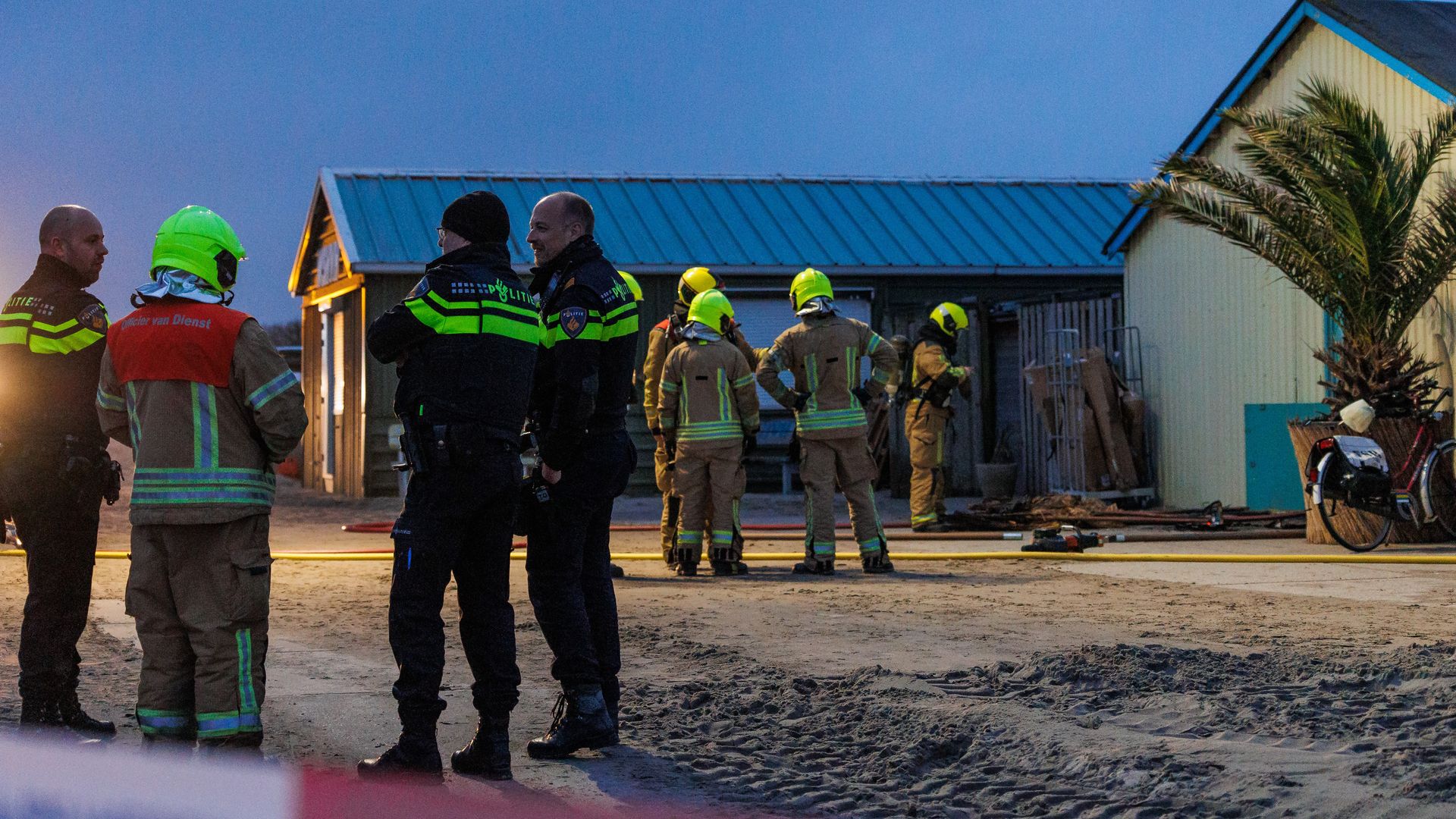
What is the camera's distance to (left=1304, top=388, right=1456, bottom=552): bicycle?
1211 cm

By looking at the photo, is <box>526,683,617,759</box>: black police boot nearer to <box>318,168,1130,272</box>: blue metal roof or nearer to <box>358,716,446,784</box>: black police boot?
<box>358,716,446,784</box>: black police boot

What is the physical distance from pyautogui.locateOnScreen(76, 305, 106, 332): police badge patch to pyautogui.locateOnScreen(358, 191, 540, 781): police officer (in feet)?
4.68

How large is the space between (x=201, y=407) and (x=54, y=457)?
1.32 metres

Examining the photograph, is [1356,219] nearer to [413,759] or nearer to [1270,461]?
[1270,461]

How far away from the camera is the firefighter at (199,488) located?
4.68m

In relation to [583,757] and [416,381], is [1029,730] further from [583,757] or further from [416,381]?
[416,381]

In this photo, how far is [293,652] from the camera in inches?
294

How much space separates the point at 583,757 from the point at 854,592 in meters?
4.60

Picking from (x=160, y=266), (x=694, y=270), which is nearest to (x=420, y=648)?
(x=160, y=266)

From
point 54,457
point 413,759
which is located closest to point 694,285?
point 54,457

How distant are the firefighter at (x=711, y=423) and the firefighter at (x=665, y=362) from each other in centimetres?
26

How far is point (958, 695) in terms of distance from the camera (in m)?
6.06

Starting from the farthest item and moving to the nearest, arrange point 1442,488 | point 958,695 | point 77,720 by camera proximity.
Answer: point 1442,488, point 958,695, point 77,720

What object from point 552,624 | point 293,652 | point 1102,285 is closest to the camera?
point 552,624
